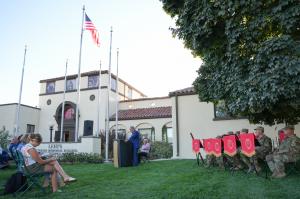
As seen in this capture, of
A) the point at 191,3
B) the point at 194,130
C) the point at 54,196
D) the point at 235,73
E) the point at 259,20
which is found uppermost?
the point at 191,3

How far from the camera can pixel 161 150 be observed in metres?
22.5

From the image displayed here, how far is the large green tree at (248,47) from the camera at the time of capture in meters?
7.52

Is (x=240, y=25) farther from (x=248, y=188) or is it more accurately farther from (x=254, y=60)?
(x=248, y=188)

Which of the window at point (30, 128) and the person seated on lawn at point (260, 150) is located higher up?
the window at point (30, 128)

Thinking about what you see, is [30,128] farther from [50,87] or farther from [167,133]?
[167,133]

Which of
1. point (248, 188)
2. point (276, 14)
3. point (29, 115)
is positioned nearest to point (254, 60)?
point (276, 14)

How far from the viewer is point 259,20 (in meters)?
8.13

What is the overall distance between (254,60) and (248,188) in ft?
12.1

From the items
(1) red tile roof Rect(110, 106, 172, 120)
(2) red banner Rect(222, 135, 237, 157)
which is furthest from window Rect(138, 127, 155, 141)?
(2) red banner Rect(222, 135, 237, 157)

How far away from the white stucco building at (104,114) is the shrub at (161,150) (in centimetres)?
245

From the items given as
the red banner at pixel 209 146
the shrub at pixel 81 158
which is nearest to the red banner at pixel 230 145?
the red banner at pixel 209 146

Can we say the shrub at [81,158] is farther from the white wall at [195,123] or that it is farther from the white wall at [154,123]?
the white wall at [154,123]

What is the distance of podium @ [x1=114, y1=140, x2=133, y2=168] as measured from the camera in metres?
12.6

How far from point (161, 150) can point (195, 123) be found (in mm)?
6721
